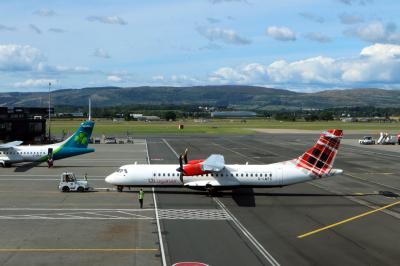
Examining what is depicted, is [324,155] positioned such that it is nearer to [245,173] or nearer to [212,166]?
[245,173]

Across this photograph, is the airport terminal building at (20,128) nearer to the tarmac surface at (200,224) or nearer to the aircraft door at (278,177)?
the tarmac surface at (200,224)

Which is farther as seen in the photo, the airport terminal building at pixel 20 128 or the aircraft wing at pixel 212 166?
the airport terminal building at pixel 20 128

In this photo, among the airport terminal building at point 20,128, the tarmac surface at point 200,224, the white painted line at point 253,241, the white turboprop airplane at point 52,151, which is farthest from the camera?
the airport terminal building at point 20,128

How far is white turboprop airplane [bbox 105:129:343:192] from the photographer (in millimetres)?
45062

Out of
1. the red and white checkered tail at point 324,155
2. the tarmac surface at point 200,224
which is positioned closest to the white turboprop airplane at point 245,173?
the red and white checkered tail at point 324,155

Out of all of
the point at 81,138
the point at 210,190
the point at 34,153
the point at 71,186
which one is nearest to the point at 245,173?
the point at 210,190

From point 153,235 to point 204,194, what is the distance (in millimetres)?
16123

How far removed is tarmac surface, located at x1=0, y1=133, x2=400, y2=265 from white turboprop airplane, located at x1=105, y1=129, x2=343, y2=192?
138cm

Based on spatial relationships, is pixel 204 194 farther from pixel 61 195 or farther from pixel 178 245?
pixel 178 245

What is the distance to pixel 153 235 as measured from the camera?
103ft

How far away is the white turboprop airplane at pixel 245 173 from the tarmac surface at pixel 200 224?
4.53ft

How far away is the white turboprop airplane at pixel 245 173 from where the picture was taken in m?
45.1

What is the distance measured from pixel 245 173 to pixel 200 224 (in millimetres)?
12413

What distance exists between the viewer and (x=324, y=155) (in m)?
45.1
